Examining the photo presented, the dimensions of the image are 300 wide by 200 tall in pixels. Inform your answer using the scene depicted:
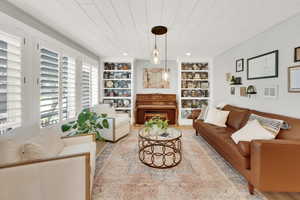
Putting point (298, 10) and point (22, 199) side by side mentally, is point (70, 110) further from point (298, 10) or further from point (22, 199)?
point (298, 10)

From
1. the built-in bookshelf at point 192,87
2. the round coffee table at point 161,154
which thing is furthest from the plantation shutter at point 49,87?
the built-in bookshelf at point 192,87

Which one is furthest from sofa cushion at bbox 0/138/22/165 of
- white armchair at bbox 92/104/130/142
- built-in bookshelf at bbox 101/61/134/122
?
built-in bookshelf at bbox 101/61/134/122

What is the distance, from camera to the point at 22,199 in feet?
3.77

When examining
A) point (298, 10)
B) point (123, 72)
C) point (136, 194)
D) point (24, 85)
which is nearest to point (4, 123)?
point (24, 85)

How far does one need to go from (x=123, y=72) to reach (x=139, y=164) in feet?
11.6

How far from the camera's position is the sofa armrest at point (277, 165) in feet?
5.17

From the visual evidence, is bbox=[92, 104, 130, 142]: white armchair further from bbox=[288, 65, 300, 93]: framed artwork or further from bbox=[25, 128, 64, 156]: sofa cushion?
bbox=[288, 65, 300, 93]: framed artwork

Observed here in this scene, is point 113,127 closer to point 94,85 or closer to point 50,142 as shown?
point 50,142

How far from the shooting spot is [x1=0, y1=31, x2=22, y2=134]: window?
70.1 inches

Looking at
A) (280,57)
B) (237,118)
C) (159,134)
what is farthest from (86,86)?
(280,57)

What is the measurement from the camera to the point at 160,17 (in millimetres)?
2188

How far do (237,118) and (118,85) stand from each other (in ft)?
12.4

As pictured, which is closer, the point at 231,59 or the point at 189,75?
the point at 231,59

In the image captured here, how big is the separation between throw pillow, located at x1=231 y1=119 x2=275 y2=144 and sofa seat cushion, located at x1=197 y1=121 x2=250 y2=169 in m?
0.13
